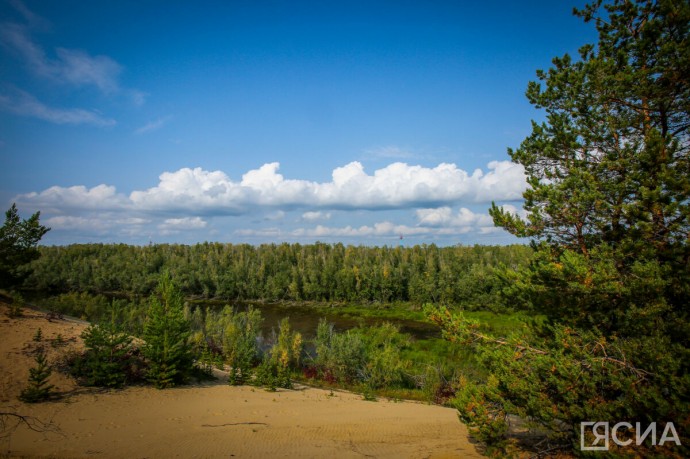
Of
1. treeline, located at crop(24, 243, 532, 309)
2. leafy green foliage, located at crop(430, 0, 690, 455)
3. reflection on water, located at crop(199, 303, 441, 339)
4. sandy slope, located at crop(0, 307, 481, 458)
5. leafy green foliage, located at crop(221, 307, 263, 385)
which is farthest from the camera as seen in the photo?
treeline, located at crop(24, 243, 532, 309)

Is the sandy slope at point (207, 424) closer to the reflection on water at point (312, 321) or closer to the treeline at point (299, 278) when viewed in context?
the reflection on water at point (312, 321)

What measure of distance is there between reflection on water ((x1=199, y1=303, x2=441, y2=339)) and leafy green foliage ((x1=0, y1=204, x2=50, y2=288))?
880 inches

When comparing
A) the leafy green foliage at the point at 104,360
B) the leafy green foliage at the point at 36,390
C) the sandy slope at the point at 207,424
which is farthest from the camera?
the leafy green foliage at the point at 104,360

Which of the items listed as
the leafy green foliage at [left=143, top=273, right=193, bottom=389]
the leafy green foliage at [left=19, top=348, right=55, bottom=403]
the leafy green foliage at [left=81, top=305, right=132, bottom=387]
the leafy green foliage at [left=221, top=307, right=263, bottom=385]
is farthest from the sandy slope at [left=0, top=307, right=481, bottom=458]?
the leafy green foliage at [left=221, top=307, right=263, bottom=385]

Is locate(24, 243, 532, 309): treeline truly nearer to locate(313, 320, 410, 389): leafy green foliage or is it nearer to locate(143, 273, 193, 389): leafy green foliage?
locate(313, 320, 410, 389): leafy green foliage

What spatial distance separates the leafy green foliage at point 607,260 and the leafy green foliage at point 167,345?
11455mm

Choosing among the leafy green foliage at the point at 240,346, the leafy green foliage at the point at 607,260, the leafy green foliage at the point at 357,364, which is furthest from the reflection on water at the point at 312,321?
the leafy green foliage at the point at 607,260

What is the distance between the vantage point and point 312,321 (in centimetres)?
5953

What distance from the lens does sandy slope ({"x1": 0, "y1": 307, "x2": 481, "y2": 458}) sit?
9523mm

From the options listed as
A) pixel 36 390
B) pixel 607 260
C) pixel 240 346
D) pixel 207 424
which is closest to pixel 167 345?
pixel 36 390

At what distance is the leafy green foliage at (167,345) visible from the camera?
15.5 m

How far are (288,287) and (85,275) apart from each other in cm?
5283

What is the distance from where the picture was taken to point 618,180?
31.0ft

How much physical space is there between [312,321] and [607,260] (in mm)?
53896
